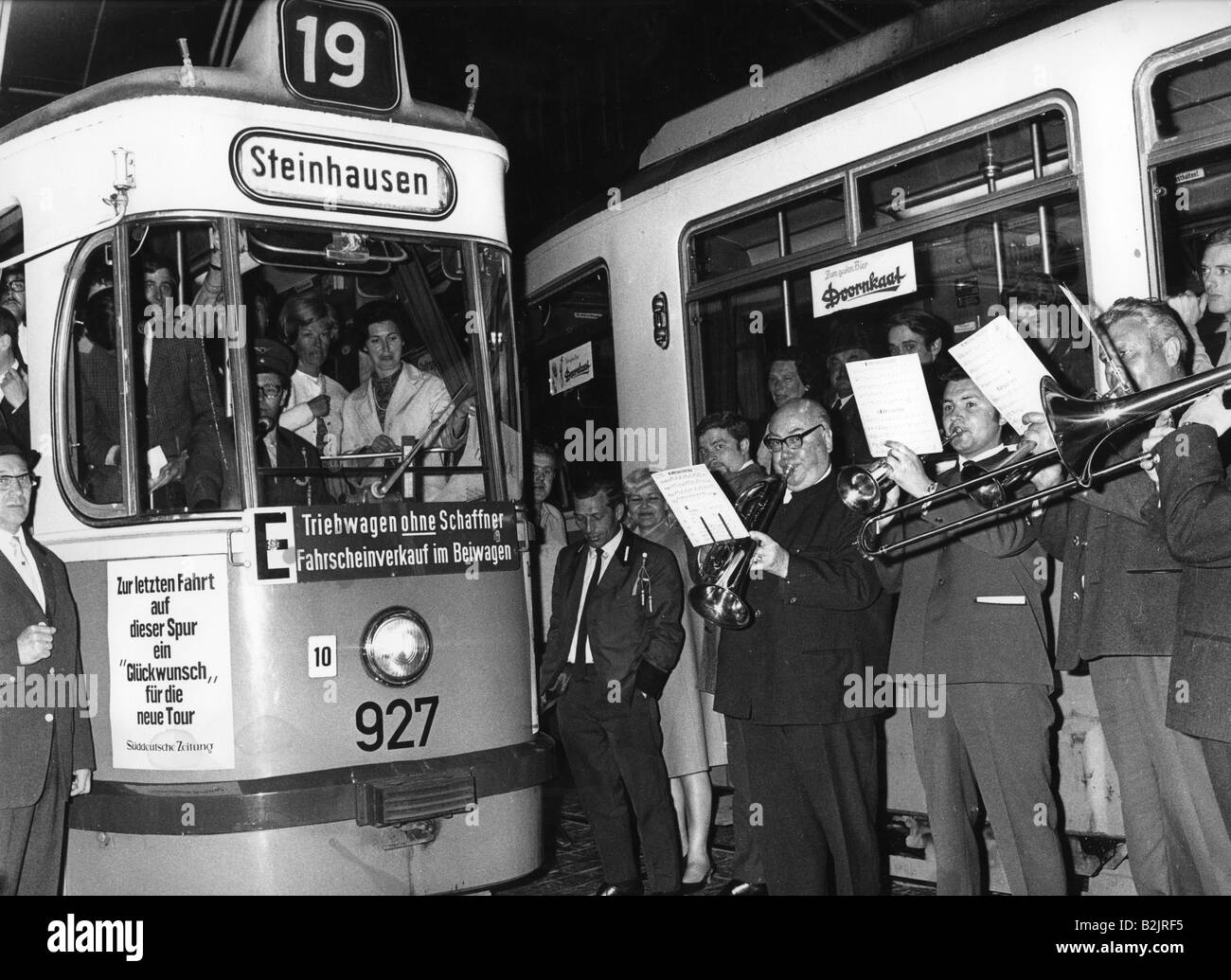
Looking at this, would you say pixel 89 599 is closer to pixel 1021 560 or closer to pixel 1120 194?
pixel 1021 560

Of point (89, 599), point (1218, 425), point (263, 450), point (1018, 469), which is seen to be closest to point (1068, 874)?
point (1018, 469)

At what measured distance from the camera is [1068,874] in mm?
4180

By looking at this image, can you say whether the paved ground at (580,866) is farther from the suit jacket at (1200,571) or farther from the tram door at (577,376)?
the suit jacket at (1200,571)

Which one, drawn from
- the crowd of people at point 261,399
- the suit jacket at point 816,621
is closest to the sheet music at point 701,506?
the suit jacket at point 816,621

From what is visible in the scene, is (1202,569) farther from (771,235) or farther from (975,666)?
(771,235)

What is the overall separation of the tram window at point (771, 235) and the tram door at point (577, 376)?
28.8 inches

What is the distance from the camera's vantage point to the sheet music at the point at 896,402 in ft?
13.1

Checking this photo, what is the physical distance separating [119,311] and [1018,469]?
9.84 feet

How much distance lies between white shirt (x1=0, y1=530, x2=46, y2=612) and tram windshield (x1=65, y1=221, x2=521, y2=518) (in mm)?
252

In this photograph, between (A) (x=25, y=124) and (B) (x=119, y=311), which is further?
(A) (x=25, y=124)

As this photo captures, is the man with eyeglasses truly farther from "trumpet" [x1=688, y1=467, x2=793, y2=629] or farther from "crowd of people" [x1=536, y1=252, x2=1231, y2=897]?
"trumpet" [x1=688, y1=467, x2=793, y2=629]

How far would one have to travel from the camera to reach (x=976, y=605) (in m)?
4.18

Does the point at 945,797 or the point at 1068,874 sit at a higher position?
the point at 945,797

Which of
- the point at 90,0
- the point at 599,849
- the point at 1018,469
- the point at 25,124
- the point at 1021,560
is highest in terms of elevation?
the point at 90,0
